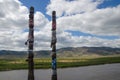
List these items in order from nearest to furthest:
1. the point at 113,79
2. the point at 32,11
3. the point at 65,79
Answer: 1. the point at 32,11
2. the point at 113,79
3. the point at 65,79

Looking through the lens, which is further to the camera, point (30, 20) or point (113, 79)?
point (113, 79)

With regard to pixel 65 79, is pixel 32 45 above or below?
above

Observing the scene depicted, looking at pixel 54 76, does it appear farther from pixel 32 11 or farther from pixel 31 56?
pixel 32 11

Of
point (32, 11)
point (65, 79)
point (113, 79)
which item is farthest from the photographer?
point (65, 79)

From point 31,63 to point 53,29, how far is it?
2958 mm

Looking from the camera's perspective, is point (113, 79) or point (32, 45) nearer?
point (32, 45)

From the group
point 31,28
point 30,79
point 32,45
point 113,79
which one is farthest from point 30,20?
point 113,79

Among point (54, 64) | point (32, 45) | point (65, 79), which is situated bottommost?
point (65, 79)

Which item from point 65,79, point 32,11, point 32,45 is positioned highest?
point 32,11

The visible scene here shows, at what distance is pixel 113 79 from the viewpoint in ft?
147

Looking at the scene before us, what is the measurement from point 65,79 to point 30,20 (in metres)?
32.3

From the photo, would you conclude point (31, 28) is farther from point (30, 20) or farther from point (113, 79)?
point (113, 79)

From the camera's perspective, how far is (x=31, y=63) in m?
17.4

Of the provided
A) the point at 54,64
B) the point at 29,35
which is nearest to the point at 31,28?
the point at 29,35
